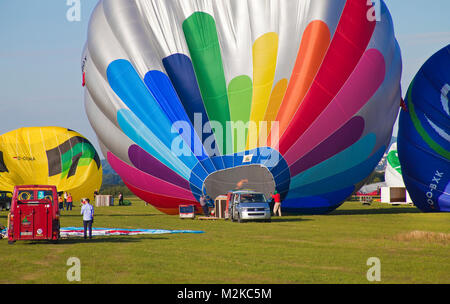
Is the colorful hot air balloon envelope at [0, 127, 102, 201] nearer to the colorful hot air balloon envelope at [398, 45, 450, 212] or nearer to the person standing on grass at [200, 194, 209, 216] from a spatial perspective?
the person standing on grass at [200, 194, 209, 216]

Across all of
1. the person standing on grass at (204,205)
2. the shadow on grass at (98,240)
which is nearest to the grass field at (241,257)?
the shadow on grass at (98,240)

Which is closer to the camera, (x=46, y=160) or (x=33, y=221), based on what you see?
(x=33, y=221)

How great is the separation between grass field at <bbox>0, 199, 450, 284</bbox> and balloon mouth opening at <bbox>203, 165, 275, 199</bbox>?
485 cm

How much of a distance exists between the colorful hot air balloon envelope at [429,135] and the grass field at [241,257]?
10231mm

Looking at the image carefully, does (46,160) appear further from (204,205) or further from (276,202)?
(276,202)

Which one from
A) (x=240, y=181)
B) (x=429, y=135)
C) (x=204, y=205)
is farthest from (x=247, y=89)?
(x=429, y=135)

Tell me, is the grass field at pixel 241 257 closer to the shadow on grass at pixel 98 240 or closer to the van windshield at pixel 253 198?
the shadow on grass at pixel 98 240

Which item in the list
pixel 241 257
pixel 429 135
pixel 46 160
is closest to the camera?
pixel 241 257

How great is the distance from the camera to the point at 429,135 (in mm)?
31422

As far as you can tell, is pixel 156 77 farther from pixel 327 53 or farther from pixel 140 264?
pixel 140 264

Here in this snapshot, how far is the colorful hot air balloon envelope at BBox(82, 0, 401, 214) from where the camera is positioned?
1003 inches

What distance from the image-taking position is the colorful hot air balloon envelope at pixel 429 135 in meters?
30.9

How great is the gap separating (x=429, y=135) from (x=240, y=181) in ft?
35.0

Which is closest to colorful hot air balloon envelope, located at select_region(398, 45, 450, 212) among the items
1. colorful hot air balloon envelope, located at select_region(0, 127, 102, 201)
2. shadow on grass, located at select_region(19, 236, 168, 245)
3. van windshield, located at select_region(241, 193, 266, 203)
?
van windshield, located at select_region(241, 193, 266, 203)
